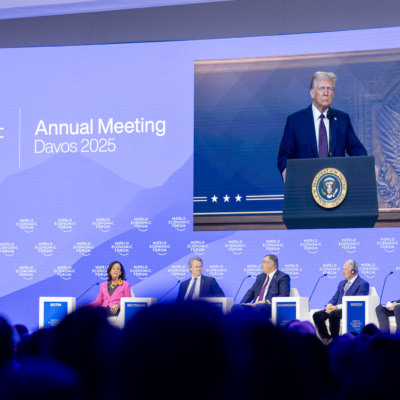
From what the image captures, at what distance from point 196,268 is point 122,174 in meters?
1.51

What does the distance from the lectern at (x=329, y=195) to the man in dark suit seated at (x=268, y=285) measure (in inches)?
21.2

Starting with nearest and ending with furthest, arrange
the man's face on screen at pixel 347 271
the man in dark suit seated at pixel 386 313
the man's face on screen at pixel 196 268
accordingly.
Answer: the man in dark suit seated at pixel 386 313
the man's face on screen at pixel 347 271
the man's face on screen at pixel 196 268

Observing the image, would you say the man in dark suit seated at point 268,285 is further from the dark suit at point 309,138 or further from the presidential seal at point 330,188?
the dark suit at point 309,138

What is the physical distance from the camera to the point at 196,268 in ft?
28.6

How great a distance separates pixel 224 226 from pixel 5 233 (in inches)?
108

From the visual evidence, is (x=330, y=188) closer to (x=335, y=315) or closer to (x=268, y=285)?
(x=268, y=285)

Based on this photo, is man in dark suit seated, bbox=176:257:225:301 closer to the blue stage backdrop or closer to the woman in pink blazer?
the blue stage backdrop

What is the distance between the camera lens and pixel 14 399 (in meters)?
0.62

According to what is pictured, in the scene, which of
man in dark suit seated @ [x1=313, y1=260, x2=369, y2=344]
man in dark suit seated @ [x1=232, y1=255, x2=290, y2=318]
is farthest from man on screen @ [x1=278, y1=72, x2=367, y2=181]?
man in dark suit seated @ [x1=313, y1=260, x2=369, y2=344]

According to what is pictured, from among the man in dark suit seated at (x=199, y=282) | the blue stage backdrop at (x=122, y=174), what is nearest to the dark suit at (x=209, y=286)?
the man in dark suit seated at (x=199, y=282)

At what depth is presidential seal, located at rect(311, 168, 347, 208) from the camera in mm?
8367

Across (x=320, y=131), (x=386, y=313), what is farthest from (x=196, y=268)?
(x=386, y=313)

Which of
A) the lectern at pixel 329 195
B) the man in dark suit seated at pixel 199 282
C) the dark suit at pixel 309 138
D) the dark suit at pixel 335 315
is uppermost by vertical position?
the dark suit at pixel 309 138

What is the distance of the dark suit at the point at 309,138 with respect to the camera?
8711 millimetres
